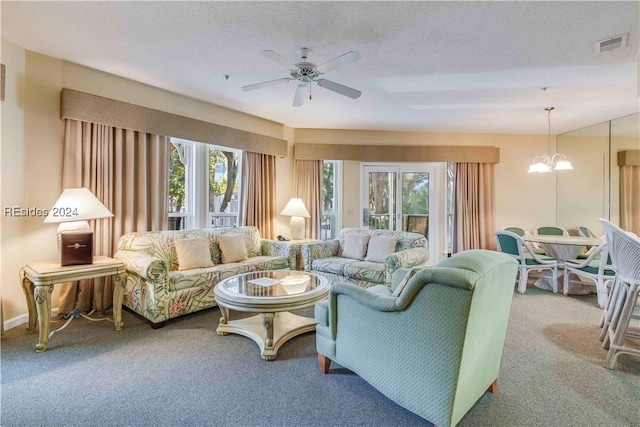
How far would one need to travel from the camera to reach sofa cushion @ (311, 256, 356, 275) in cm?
391

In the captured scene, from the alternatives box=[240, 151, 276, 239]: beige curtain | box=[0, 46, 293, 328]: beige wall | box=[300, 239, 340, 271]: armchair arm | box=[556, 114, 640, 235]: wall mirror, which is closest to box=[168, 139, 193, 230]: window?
box=[240, 151, 276, 239]: beige curtain

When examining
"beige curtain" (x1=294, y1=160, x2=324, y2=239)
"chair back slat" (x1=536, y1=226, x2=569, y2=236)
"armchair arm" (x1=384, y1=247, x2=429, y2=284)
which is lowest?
"armchair arm" (x1=384, y1=247, x2=429, y2=284)

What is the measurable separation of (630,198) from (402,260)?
171 inches

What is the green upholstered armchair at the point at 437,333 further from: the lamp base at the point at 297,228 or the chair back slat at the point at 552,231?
the chair back slat at the point at 552,231

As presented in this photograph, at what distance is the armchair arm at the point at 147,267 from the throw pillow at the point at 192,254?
44cm

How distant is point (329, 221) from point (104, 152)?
369 cm

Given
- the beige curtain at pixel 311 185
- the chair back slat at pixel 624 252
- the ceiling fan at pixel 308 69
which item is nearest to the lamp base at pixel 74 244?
the ceiling fan at pixel 308 69

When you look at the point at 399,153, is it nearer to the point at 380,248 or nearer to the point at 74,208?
the point at 380,248

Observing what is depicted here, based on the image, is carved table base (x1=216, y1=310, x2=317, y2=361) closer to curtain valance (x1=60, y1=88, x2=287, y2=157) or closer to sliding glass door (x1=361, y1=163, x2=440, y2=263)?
curtain valance (x1=60, y1=88, x2=287, y2=157)

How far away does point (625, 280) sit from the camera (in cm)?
244

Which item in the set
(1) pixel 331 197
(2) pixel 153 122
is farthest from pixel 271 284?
(1) pixel 331 197

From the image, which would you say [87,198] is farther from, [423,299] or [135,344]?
[423,299]

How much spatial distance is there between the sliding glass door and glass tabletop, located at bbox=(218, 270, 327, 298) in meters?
3.11

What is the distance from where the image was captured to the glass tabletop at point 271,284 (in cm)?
251
